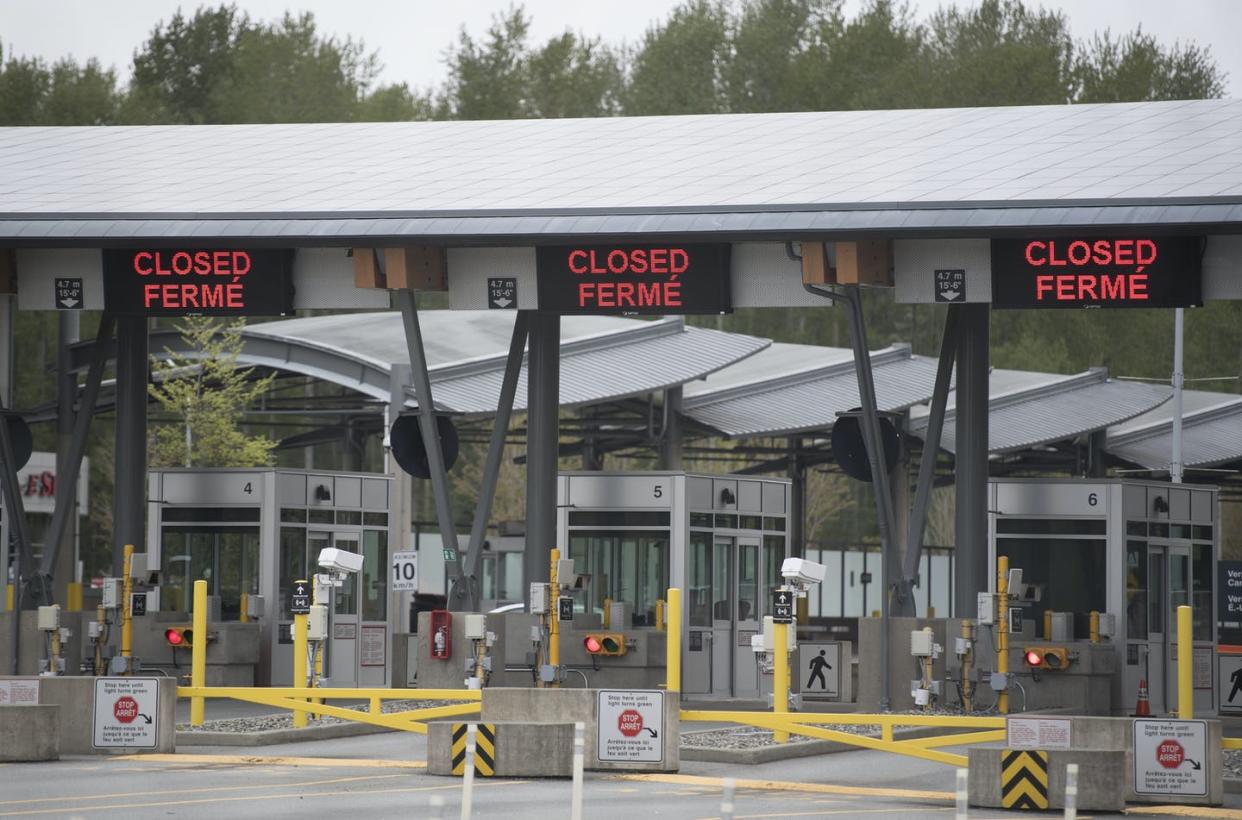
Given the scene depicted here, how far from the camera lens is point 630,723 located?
18219 mm

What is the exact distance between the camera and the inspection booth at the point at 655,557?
2639 centimetres

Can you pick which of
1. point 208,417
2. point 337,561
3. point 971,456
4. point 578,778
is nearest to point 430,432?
point 337,561

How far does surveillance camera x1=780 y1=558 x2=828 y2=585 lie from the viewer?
1997cm

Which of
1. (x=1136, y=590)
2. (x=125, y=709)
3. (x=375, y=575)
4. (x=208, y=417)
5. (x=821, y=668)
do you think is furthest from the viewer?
(x=208, y=417)

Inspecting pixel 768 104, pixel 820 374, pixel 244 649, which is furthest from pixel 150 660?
pixel 768 104

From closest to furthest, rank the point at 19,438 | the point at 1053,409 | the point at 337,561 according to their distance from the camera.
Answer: the point at 337,561, the point at 19,438, the point at 1053,409

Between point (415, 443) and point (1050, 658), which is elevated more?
point (415, 443)

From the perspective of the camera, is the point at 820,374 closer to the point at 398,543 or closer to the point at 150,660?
the point at 398,543

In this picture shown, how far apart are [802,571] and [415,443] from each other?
20.8ft

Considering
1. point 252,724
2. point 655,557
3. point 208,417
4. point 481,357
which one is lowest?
point 252,724

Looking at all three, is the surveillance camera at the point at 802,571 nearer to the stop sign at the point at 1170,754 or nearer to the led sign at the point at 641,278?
the led sign at the point at 641,278

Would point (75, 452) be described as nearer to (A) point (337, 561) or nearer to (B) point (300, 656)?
(A) point (337, 561)

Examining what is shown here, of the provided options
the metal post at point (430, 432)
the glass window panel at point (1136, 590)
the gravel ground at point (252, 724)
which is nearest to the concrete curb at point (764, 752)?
the gravel ground at point (252, 724)

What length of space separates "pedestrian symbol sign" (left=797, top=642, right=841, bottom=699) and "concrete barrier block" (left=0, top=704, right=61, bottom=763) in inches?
425
